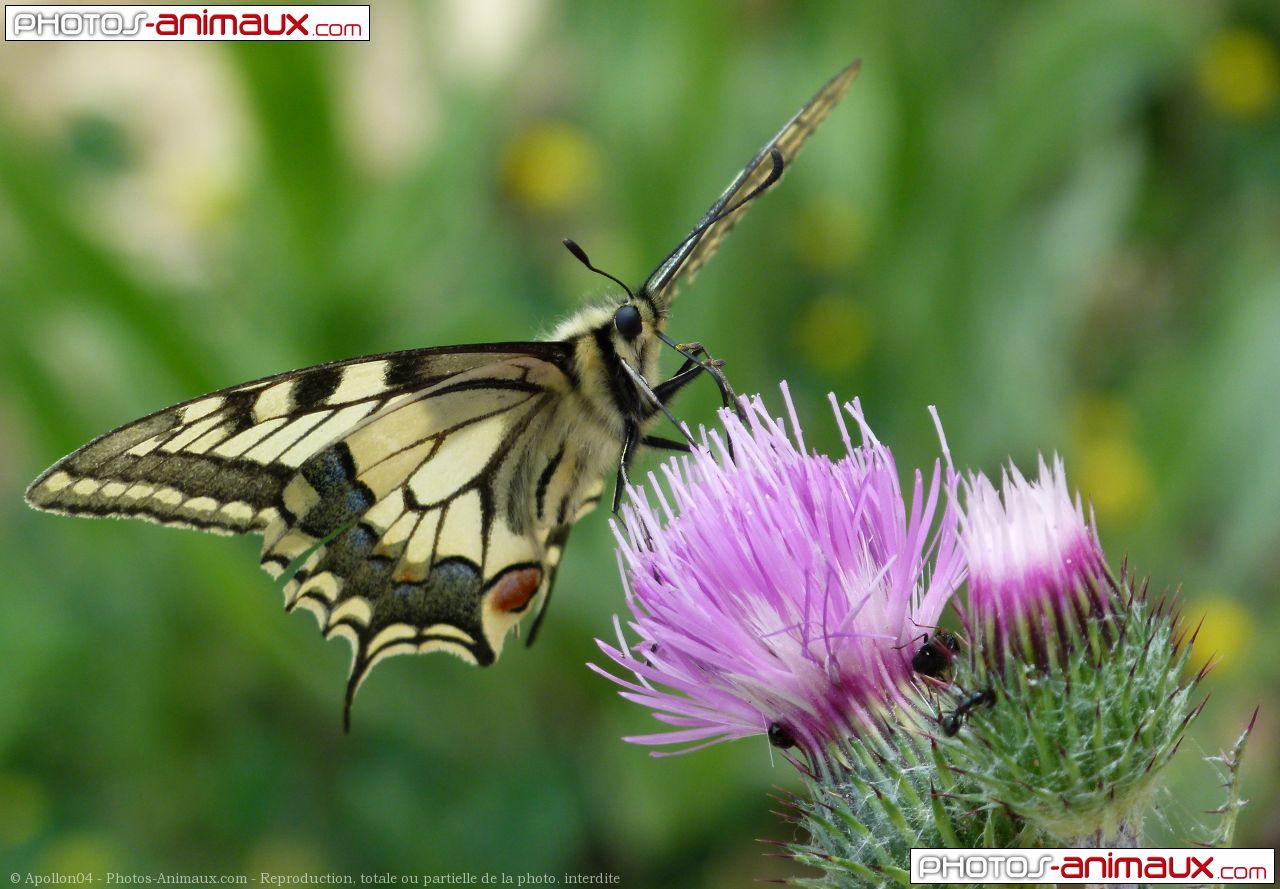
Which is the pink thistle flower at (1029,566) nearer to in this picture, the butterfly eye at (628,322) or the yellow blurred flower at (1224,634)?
the butterfly eye at (628,322)

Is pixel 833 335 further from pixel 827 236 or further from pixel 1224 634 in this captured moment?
pixel 1224 634

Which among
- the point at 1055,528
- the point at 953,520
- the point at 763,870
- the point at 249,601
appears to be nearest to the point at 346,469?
the point at 953,520

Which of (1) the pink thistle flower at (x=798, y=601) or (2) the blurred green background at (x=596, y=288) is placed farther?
(2) the blurred green background at (x=596, y=288)

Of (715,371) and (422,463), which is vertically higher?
(715,371)

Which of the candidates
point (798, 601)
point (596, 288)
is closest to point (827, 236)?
point (596, 288)

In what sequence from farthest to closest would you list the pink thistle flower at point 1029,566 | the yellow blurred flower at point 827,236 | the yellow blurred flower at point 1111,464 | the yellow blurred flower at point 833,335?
the yellow blurred flower at point 827,236, the yellow blurred flower at point 833,335, the yellow blurred flower at point 1111,464, the pink thistle flower at point 1029,566

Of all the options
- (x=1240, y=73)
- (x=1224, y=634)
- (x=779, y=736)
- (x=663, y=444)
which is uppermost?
(x=1240, y=73)

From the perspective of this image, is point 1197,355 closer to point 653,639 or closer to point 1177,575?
point 1177,575

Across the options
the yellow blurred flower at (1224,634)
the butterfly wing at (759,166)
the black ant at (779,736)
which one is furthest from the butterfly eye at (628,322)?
the yellow blurred flower at (1224,634)
